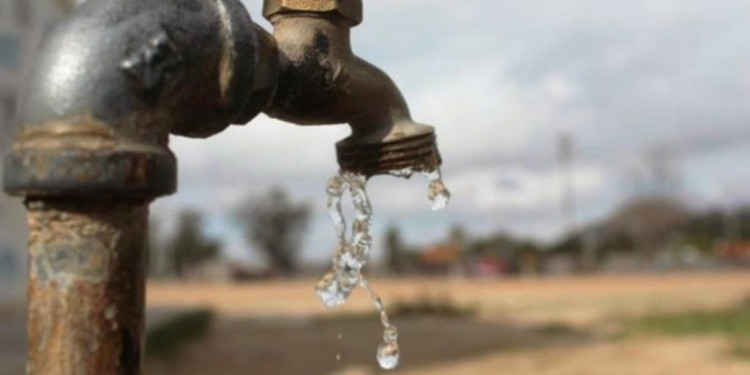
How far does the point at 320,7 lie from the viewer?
122 centimetres

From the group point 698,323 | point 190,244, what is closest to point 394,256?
point 190,244

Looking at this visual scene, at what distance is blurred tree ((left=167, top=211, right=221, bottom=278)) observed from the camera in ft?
157

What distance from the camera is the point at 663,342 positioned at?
984 cm

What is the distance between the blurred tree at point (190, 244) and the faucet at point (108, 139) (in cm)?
4741

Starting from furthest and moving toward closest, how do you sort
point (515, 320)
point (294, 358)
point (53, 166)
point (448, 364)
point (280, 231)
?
point (280, 231) → point (515, 320) → point (294, 358) → point (448, 364) → point (53, 166)

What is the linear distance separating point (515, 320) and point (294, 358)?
5152 mm

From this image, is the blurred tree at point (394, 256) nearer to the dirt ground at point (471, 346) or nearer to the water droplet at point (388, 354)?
the dirt ground at point (471, 346)

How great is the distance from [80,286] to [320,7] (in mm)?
484

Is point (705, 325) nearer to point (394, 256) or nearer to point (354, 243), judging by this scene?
point (354, 243)

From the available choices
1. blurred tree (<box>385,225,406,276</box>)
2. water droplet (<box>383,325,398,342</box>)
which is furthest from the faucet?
blurred tree (<box>385,225,406,276</box>)

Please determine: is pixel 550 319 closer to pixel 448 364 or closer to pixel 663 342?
pixel 663 342

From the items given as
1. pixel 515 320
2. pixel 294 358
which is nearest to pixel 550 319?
pixel 515 320

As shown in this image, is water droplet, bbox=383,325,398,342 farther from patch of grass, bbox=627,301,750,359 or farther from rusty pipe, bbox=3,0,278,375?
patch of grass, bbox=627,301,750,359

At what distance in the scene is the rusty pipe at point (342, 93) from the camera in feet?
3.90
